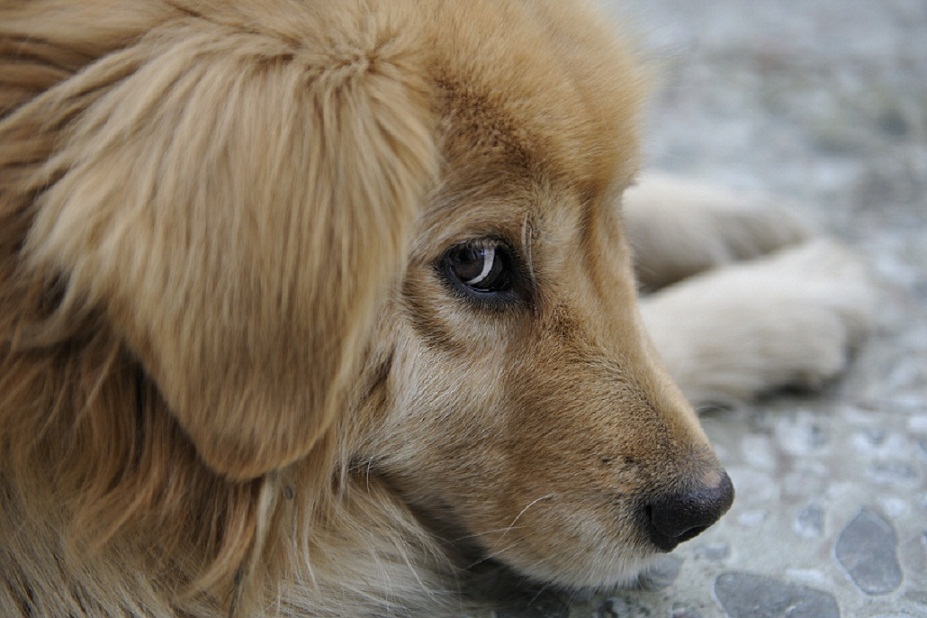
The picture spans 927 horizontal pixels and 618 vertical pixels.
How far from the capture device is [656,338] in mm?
2736

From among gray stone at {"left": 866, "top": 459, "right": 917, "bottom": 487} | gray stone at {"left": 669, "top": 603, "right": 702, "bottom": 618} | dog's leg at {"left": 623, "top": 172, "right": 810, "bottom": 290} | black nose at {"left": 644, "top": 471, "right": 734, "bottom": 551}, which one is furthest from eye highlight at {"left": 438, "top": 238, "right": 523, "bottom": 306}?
dog's leg at {"left": 623, "top": 172, "right": 810, "bottom": 290}

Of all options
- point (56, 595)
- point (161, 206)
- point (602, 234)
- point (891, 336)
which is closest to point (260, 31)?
point (161, 206)

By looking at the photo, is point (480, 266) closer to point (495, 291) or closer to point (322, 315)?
point (495, 291)

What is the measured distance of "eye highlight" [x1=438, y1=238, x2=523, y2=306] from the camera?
1857 millimetres

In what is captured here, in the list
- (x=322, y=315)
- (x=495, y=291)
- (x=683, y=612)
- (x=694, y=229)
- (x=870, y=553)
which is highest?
(x=322, y=315)

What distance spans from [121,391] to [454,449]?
0.62 meters

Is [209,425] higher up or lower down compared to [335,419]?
higher up

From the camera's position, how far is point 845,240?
380 cm

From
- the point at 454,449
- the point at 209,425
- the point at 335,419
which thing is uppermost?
the point at 209,425

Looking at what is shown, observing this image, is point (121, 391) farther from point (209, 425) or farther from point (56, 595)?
point (56, 595)

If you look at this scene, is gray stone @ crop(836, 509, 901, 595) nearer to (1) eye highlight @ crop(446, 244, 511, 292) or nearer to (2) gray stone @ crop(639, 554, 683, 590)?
(2) gray stone @ crop(639, 554, 683, 590)

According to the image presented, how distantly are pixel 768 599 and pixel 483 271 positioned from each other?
0.99 metres

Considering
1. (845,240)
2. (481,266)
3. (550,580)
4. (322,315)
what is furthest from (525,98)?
(845,240)

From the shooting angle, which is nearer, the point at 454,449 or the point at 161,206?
the point at 161,206
